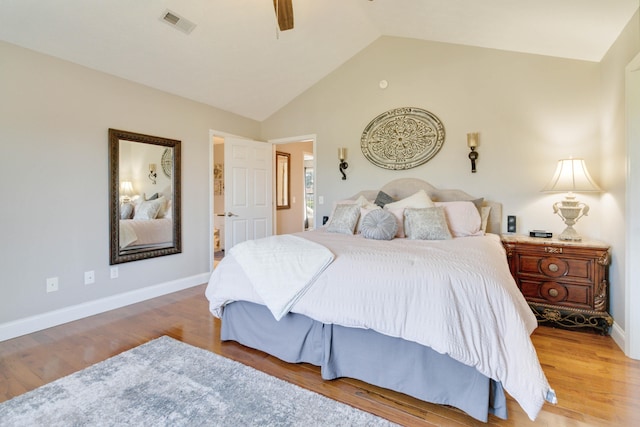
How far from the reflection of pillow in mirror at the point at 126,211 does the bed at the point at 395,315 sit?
1669 mm

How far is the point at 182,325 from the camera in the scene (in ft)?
9.20

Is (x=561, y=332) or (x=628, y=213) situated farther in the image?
(x=561, y=332)

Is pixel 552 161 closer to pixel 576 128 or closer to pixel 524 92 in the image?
pixel 576 128

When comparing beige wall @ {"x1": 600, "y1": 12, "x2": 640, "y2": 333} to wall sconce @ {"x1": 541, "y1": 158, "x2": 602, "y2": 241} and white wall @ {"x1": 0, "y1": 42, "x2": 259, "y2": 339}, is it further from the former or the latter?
white wall @ {"x1": 0, "y1": 42, "x2": 259, "y2": 339}

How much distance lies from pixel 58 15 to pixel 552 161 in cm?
465

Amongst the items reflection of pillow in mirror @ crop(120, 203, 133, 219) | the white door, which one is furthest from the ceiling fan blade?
reflection of pillow in mirror @ crop(120, 203, 133, 219)

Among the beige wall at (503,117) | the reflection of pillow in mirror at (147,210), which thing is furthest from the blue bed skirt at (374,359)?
the reflection of pillow in mirror at (147,210)

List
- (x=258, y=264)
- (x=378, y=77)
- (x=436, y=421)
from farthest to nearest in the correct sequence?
(x=378, y=77) < (x=258, y=264) < (x=436, y=421)

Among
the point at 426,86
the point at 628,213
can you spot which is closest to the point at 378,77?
the point at 426,86

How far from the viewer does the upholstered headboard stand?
11.0 ft

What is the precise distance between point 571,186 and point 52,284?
16.0 ft

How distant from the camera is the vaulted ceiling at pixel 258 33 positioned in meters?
2.41

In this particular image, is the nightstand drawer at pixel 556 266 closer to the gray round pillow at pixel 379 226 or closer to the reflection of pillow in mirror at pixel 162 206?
the gray round pillow at pixel 379 226

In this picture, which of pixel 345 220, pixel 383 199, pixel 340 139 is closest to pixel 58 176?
pixel 345 220
